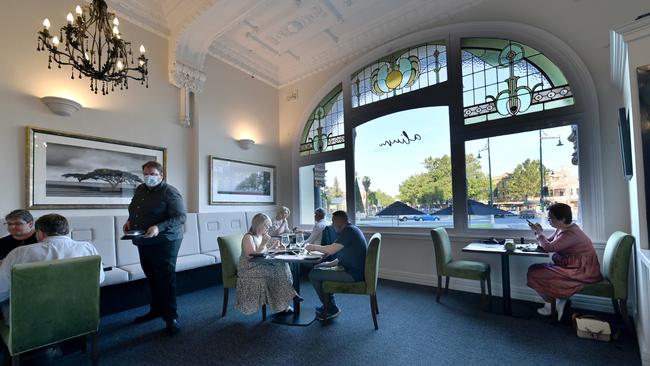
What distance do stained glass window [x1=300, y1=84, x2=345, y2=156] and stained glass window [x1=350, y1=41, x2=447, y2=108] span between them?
17.5 inches

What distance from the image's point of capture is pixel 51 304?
77.1 inches

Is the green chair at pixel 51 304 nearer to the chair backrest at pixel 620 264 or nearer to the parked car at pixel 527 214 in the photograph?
the chair backrest at pixel 620 264

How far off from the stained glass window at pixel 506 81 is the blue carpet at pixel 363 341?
252 centimetres

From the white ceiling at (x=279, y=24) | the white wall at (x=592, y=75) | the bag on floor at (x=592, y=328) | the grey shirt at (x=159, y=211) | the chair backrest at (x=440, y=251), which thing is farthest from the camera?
the white ceiling at (x=279, y=24)

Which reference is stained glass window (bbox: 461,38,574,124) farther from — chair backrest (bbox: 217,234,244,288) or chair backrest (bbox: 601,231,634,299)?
chair backrest (bbox: 217,234,244,288)

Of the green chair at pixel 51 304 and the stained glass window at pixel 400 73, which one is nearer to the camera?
the green chair at pixel 51 304

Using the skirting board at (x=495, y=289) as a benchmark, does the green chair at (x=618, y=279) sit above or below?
above

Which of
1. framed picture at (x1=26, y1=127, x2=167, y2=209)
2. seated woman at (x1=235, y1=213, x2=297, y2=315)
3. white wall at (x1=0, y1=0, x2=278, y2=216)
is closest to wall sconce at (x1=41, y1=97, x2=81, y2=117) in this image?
white wall at (x1=0, y1=0, x2=278, y2=216)

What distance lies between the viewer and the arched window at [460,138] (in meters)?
3.67

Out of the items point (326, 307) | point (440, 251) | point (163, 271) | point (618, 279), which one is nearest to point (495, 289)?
point (440, 251)

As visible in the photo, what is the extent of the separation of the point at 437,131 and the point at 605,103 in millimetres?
1872

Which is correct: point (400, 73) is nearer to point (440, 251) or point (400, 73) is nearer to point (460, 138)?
point (460, 138)

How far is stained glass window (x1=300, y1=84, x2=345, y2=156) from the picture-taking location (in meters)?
5.73

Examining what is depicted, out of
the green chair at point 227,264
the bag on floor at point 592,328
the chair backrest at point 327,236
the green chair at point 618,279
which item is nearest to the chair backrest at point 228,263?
the green chair at point 227,264
